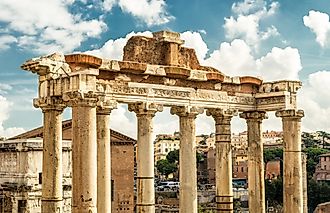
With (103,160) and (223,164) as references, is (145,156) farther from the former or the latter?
(223,164)

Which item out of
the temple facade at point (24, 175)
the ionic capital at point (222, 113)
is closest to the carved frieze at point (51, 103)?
the ionic capital at point (222, 113)

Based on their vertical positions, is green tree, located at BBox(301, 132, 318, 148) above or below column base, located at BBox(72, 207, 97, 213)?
above

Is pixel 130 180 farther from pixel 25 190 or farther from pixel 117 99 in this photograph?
pixel 117 99

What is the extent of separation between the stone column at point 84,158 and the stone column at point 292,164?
17.4 ft

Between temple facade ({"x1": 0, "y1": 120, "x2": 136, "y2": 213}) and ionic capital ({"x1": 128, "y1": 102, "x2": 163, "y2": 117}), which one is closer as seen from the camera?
ionic capital ({"x1": 128, "y1": 102, "x2": 163, "y2": 117})

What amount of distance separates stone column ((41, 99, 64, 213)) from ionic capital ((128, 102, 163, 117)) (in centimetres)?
159

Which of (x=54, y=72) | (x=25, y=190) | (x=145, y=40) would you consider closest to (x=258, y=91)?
(x=145, y=40)

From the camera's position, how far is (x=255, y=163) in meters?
14.1

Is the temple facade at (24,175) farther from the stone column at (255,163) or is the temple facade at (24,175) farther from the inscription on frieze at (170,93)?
the inscription on frieze at (170,93)

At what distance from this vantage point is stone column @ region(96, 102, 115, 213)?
1144cm

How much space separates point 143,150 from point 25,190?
589 inches

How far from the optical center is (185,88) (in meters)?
12.6

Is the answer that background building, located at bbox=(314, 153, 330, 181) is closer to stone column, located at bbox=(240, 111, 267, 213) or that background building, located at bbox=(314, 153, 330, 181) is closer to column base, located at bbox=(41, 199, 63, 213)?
stone column, located at bbox=(240, 111, 267, 213)

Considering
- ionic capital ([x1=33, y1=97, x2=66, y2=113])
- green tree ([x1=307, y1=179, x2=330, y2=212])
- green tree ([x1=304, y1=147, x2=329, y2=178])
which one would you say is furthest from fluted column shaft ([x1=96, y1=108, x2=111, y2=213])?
green tree ([x1=304, y1=147, x2=329, y2=178])
